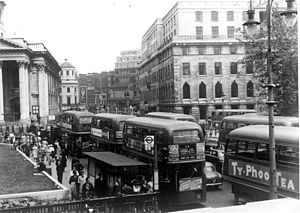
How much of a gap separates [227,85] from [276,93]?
201 centimetres

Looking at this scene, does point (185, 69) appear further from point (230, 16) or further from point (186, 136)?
point (186, 136)

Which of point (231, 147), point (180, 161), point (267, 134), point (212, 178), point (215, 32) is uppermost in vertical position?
point (215, 32)

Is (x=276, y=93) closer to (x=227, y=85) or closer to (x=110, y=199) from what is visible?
(x=227, y=85)

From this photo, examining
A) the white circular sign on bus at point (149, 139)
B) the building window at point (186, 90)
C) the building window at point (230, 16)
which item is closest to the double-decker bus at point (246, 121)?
the building window at point (186, 90)

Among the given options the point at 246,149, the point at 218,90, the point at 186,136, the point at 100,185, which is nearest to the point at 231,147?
the point at 246,149

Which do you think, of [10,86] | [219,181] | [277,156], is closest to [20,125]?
[10,86]

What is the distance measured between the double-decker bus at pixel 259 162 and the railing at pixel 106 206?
8.33ft

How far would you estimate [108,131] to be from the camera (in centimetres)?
1969

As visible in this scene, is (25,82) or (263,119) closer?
Result: (263,119)

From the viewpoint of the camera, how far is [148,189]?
1194 centimetres

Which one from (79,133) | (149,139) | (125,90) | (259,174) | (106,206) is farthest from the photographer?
(79,133)

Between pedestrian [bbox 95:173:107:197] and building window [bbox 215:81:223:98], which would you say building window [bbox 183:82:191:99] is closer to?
building window [bbox 215:81:223:98]

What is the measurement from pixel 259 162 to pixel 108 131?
9899 millimetres

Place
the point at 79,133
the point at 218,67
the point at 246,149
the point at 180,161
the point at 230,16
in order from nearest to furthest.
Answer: the point at 246,149
the point at 180,161
the point at 230,16
the point at 218,67
the point at 79,133
